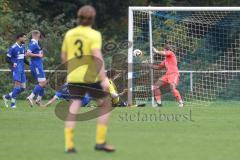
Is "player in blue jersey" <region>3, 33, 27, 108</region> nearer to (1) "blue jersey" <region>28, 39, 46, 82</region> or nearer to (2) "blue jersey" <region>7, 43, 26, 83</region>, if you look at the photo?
(2) "blue jersey" <region>7, 43, 26, 83</region>

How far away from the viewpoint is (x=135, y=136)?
12.4 meters

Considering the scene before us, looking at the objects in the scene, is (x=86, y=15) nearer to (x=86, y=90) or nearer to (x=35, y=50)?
(x=86, y=90)

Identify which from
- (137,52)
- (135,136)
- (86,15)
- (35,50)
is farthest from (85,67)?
(137,52)

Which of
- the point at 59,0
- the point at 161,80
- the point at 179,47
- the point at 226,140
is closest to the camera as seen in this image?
the point at 226,140

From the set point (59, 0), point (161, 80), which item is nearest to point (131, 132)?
point (161, 80)

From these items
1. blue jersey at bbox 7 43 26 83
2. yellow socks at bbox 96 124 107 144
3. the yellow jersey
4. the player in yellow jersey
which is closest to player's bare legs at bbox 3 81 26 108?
blue jersey at bbox 7 43 26 83

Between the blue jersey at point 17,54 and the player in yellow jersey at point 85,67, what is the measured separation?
9.36 m

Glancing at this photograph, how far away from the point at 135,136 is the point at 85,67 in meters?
2.55

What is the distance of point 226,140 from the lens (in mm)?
11852

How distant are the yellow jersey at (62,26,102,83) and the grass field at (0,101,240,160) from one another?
1082 mm

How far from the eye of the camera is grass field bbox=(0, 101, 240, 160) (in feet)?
33.1

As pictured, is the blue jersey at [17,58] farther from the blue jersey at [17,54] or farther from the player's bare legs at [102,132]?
the player's bare legs at [102,132]

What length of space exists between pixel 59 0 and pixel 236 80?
524 inches

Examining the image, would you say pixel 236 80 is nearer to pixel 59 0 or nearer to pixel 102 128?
pixel 59 0
